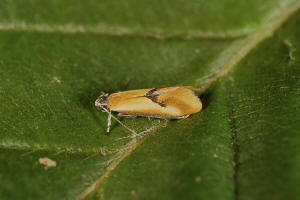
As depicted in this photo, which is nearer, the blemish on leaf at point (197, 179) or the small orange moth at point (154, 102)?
the blemish on leaf at point (197, 179)

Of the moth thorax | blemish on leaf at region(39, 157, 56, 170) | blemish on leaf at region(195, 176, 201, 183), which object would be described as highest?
the moth thorax

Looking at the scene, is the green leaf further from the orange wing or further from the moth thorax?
the orange wing

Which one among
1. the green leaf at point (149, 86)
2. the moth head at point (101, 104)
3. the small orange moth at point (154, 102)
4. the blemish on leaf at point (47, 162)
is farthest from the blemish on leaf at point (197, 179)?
the moth head at point (101, 104)

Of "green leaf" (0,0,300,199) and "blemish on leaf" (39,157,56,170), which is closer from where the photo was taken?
"green leaf" (0,0,300,199)

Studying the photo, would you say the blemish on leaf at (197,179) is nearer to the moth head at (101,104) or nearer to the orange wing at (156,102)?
the orange wing at (156,102)

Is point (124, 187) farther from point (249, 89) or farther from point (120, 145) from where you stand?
point (249, 89)

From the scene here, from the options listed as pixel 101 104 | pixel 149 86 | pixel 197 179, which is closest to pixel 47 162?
pixel 101 104

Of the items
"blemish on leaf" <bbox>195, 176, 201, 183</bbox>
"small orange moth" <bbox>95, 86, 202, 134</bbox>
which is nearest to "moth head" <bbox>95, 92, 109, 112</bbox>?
"small orange moth" <bbox>95, 86, 202, 134</bbox>
